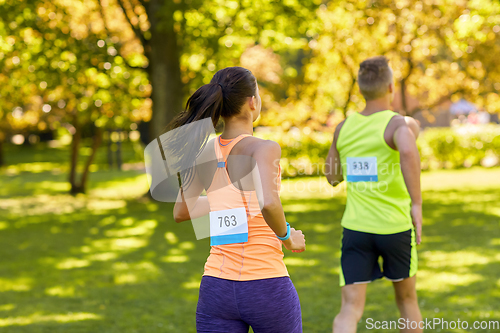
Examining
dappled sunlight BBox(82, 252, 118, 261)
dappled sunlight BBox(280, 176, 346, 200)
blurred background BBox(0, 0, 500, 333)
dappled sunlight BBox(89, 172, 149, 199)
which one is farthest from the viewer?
dappled sunlight BBox(89, 172, 149, 199)

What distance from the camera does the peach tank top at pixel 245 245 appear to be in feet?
7.77

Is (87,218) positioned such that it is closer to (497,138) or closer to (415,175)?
(415,175)

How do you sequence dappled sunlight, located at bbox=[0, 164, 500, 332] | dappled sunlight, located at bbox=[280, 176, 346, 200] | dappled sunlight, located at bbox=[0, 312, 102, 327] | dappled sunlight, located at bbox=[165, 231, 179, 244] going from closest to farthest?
dappled sunlight, located at bbox=[0, 312, 102, 327] < dappled sunlight, located at bbox=[0, 164, 500, 332] < dappled sunlight, located at bbox=[165, 231, 179, 244] < dappled sunlight, located at bbox=[280, 176, 346, 200]

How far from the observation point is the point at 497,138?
909 inches

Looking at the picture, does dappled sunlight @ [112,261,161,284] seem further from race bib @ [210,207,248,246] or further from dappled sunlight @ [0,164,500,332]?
race bib @ [210,207,248,246]

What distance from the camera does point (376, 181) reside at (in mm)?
3684

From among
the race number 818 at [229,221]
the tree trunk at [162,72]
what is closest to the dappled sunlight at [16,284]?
the race number 818 at [229,221]

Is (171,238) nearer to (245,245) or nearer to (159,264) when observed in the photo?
(159,264)

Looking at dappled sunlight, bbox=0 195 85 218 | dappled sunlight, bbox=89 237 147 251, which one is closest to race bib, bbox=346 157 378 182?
dappled sunlight, bbox=89 237 147 251

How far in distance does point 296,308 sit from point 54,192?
57.6 feet

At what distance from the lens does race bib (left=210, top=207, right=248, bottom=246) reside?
2.37 meters

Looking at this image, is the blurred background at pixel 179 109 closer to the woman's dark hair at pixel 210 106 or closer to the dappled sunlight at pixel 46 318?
the dappled sunlight at pixel 46 318

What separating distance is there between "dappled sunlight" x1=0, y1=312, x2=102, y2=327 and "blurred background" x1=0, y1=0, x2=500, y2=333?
3 cm

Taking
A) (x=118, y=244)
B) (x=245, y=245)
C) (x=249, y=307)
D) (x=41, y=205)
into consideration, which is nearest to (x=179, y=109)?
(x=118, y=244)
